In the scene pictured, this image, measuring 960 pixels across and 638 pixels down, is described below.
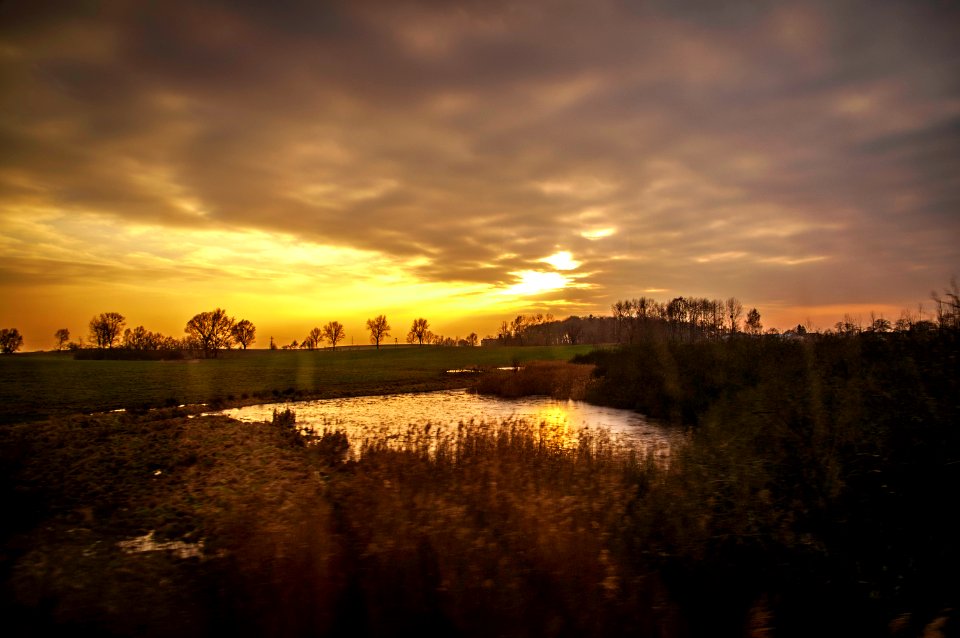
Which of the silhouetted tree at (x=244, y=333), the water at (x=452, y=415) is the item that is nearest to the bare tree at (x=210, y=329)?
the silhouetted tree at (x=244, y=333)

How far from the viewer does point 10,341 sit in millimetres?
132000

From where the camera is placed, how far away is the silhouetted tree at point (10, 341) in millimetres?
130250

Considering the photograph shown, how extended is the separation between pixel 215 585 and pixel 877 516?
983cm

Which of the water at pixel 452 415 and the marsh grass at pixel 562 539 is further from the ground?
the marsh grass at pixel 562 539

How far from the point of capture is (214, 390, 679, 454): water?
70.0ft

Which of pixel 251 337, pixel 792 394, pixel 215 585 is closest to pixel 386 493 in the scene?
pixel 215 585

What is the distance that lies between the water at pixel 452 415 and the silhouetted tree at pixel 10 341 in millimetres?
145701

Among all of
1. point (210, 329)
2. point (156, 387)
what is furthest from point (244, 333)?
point (156, 387)

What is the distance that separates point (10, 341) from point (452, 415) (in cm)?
16337

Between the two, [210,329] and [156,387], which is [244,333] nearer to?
[210,329]

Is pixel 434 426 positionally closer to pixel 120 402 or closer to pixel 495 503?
pixel 495 503

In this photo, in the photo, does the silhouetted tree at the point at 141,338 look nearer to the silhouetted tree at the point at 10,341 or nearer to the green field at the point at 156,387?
the silhouetted tree at the point at 10,341

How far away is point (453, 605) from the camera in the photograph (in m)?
5.82

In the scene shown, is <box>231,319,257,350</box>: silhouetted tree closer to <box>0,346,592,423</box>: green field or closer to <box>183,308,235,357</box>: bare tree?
<box>183,308,235,357</box>: bare tree
